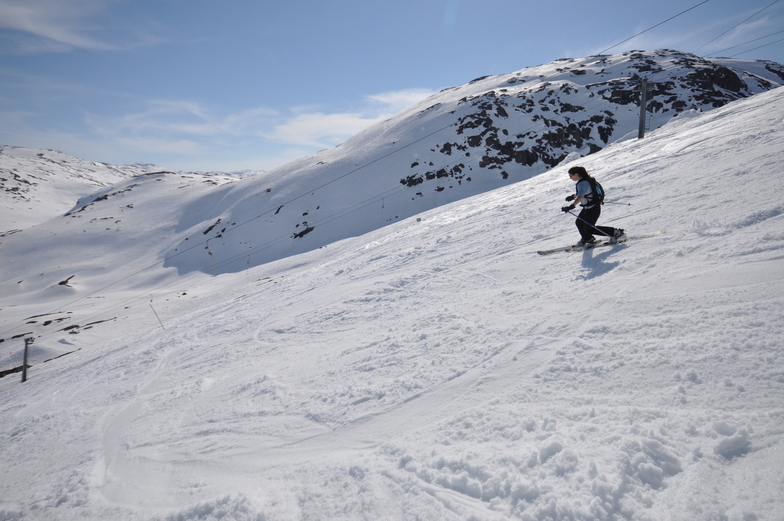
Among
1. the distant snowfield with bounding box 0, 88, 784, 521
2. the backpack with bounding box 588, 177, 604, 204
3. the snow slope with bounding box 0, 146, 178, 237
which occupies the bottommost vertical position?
the distant snowfield with bounding box 0, 88, 784, 521

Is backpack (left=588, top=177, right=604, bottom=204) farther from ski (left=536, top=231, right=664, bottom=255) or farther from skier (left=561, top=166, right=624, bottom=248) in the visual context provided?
ski (left=536, top=231, right=664, bottom=255)

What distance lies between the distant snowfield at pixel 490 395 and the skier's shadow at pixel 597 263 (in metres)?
0.06

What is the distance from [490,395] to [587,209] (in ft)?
18.2

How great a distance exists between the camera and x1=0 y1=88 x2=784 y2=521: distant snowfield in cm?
274

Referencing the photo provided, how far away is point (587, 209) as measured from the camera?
7410 millimetres

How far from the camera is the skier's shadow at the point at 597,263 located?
607 centimetres

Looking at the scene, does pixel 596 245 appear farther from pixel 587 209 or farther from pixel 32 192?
pixel 32 192

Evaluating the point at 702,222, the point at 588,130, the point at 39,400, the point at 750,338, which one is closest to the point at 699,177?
the point at 702,222

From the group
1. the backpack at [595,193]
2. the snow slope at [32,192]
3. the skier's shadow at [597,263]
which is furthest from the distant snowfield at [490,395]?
the snow slope at [32,192]

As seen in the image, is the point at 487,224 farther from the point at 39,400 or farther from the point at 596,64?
the point at 596,64

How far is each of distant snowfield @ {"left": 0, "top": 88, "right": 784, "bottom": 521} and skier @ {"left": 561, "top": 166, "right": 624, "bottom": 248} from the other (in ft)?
1.87

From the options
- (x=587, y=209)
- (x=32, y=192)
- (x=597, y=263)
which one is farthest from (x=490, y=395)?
(x=32, y=192)

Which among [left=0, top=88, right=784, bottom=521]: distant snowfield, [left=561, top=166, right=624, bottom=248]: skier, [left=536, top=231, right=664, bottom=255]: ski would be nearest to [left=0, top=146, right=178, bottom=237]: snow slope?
[left=0, top=88, right=784, bottom=521]: distant snowfield

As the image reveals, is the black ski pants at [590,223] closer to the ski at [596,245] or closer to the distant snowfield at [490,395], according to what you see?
the ski at [596,245]
